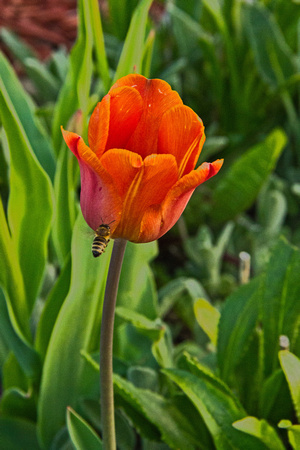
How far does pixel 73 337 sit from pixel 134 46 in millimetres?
308

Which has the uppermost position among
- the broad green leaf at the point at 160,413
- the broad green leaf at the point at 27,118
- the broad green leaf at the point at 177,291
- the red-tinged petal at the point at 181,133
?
the red-tinged petal at the point at 181,133

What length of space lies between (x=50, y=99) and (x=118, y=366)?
2.13 ft

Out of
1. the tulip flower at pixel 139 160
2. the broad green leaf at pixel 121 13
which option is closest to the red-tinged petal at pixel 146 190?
the tulip flower at pixel 139 160

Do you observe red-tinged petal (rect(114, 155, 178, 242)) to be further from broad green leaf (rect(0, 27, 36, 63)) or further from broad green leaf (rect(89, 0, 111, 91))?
broad green leaf (rect(0, 27, 36, 63))

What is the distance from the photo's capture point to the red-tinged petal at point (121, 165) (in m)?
0.32

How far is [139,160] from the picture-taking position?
33 cm

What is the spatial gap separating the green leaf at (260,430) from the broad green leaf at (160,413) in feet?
0.26

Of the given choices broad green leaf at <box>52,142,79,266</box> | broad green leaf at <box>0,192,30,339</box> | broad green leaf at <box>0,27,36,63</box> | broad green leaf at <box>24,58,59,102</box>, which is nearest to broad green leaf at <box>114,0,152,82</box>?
broad green leaf at <box>52,142,79,266</box>

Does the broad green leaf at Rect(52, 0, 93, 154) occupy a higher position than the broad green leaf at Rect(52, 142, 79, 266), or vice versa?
the broad green leaf at Rect(52, 0, 93, 154)

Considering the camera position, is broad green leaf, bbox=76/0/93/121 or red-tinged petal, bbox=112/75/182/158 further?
broad green leaf, bbox=76/0/93/121

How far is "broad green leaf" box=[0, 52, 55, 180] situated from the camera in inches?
25.7

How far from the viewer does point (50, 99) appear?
1.14 metres

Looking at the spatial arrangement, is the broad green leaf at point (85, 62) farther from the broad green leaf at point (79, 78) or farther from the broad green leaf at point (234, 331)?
the broad green leaf at point (234, 331)

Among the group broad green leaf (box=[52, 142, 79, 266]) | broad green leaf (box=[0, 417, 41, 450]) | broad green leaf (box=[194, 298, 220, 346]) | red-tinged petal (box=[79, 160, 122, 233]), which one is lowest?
broad green leaf (box=[0, 417, 41, 450])
